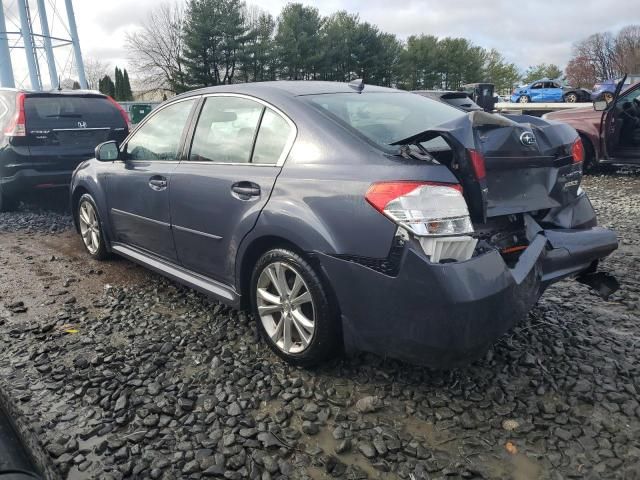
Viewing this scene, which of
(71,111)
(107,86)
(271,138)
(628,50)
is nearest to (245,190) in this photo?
(271,138)

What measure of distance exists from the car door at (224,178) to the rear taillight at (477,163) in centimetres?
102

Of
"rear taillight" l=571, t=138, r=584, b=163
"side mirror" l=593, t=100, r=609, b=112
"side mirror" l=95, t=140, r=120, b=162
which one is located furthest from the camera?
"side mirror" l=593, t=100, r=609, b=112

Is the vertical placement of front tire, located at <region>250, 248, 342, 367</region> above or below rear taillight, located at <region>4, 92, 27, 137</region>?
below

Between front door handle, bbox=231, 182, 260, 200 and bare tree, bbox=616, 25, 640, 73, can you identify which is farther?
bare tree, bbox=616, 25, 640, 73

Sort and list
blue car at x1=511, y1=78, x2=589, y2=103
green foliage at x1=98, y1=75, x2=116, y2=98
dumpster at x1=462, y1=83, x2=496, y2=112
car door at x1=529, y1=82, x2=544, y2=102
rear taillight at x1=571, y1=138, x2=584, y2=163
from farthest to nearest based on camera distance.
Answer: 1. car door at x1=529, y1=82, x2=544, y2=102
2. green foliage at x1=98, y1=75, x2=116, y2=98
3. blue car at x1=511, y1=78, x2=589, y2=103
4. dumpster at x1=462, y1=83, x2=496, y2=112
5. rear taillight at x1=571, y1=138, x2=584, y2=163

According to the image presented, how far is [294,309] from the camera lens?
9.18 feet

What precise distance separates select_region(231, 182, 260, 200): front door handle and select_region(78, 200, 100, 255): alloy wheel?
2333 mm

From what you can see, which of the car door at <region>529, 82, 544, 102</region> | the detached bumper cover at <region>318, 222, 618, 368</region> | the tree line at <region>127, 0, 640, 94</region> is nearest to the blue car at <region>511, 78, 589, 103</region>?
the car door at <region>529, 82, 544, 102</region>

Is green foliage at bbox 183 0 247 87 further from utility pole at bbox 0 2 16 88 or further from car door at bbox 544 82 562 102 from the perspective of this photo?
car door at bbox 544 82 562 102

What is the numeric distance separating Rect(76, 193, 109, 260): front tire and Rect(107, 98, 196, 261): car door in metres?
0.43

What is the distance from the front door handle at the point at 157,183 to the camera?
11.9 feet

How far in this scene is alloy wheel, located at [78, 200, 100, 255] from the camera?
486 cm

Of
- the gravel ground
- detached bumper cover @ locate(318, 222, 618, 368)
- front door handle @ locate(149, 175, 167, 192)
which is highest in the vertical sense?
front door handle @ locate(149, 175, 167, 192)

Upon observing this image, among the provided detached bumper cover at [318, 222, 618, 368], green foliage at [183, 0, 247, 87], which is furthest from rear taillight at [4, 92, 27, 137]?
green foliage at [183, 0, 247, 87]
